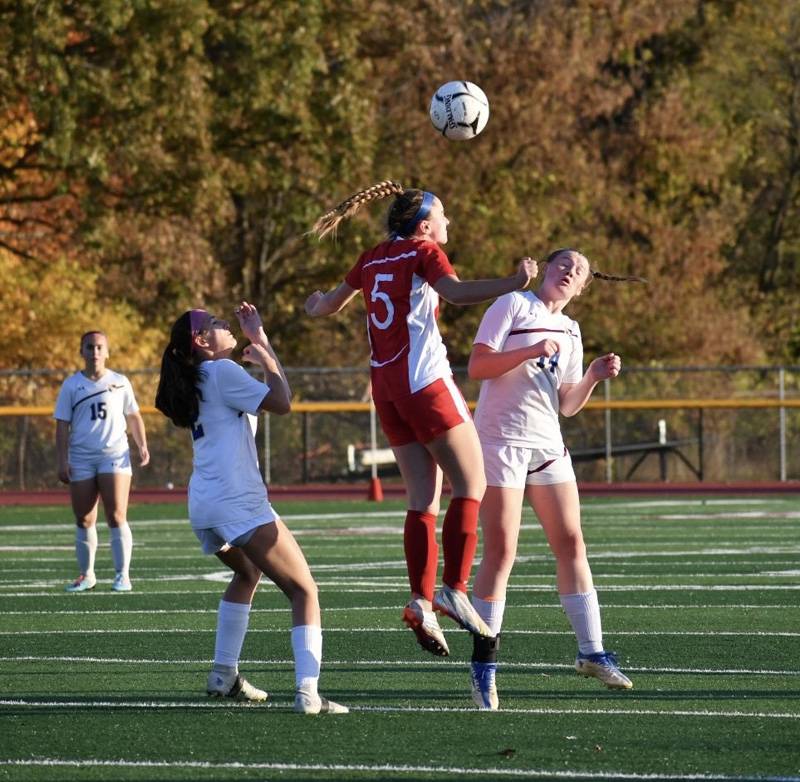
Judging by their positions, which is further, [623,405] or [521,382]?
[623,405]

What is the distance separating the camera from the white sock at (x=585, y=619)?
852 cm

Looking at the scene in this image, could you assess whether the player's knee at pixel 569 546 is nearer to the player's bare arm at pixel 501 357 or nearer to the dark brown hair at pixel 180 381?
the player's bare arm at pixel 501 357

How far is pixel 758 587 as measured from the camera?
14016 mm

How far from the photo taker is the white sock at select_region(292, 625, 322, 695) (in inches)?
314

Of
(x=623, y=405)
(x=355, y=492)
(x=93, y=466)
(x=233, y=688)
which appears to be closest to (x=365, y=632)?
(x=233, y=688)

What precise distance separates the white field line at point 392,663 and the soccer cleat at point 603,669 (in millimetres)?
823

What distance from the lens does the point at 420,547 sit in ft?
26.8

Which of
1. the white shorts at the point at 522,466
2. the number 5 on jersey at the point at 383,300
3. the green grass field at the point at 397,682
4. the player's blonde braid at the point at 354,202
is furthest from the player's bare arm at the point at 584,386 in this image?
the green grass field at the point at 397,682

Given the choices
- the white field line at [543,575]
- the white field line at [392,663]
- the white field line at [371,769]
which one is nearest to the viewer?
the white field line at [371,769]

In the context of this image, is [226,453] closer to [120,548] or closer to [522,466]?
[522,466]

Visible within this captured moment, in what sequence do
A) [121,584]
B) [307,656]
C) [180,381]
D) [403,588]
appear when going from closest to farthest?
1. [307,656]
2. [180,381]
3. [403,588]
4. [121,584]

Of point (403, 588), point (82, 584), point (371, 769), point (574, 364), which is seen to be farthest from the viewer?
point (82, 584)

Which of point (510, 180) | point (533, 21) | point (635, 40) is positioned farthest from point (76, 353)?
point (635, 40)

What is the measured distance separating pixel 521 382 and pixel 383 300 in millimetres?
720
